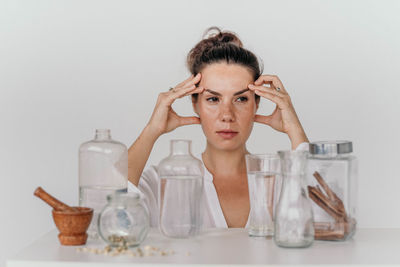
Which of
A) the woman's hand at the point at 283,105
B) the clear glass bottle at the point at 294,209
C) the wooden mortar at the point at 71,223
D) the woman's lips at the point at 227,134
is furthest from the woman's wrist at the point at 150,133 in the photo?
the clear glass bottle at the point at 294,209

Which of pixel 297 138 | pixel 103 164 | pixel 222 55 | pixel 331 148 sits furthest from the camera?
pixel 222 55

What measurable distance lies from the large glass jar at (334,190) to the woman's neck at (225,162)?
0.86 m

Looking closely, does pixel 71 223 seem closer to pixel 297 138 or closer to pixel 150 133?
pixel 150 133

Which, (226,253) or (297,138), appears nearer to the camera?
(226,253)

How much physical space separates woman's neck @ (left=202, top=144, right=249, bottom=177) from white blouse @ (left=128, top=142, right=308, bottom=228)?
6cm

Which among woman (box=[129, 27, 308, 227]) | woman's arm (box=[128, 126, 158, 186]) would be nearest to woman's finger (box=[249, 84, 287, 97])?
woman (box=[129, 27, 308, 227])

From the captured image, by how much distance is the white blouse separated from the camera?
213cm

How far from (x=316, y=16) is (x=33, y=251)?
6.81ft

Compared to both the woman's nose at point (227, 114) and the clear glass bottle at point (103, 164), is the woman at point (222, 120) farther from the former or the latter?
the clear glass bottle at point (103, 164)

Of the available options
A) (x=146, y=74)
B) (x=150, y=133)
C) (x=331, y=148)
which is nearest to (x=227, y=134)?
(x=150, y=133)

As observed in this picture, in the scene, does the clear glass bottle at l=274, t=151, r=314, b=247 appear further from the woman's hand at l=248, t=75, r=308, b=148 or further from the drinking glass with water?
the woman's hand at l=248, t=75, r=308, b=148

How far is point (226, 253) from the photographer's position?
4.26 feet

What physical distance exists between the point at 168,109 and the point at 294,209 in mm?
907

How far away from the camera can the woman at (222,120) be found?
2.10 meters
